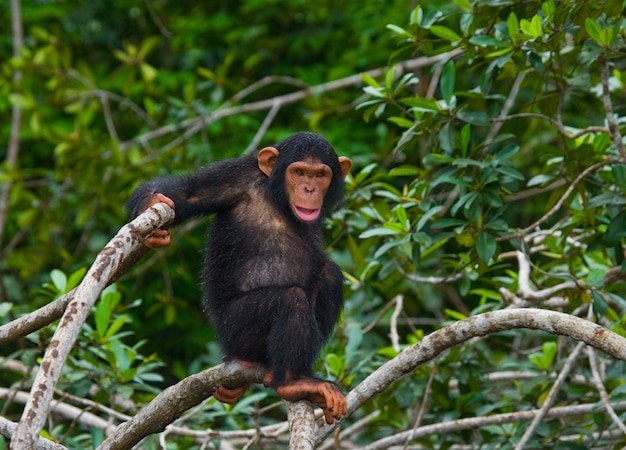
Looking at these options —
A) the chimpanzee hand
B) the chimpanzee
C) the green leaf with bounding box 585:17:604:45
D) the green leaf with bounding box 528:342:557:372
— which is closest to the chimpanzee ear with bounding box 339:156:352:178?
the chimpanzee

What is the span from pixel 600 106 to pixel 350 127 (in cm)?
345

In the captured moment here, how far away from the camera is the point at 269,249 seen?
14.0 feet

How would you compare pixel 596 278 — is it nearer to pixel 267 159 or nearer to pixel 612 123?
pixel 612 123

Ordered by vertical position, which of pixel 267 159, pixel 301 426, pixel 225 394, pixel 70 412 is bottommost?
pixel 70 412

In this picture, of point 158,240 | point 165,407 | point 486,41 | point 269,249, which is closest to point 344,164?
point 269,249

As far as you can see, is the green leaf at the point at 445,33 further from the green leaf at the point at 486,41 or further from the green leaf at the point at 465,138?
the green leaf at the point at 465,138

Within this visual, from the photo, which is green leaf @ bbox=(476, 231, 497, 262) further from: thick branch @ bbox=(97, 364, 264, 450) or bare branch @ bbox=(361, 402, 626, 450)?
thick branch @ bbox=(97, 364, 264, 450)

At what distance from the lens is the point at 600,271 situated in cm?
471

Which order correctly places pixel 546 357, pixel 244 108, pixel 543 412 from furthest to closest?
pixel 244 108 → pixel 546 357 → pixel 543 412

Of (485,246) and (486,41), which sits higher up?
(486,41)

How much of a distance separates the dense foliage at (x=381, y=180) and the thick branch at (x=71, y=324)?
1.87 meters

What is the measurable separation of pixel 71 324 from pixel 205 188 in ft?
5.32

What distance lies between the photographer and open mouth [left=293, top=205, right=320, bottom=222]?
4230mm

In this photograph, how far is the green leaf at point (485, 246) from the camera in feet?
14.8
